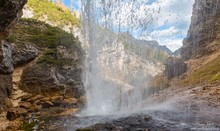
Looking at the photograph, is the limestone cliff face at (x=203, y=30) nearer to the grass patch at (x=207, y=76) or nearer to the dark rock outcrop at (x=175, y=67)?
the dark rock outcrop at (x=175, y=67)

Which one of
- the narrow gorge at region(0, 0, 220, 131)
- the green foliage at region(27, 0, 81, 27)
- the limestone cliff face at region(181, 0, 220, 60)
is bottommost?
the narrow gorge at region(0, 0, 220, 131)

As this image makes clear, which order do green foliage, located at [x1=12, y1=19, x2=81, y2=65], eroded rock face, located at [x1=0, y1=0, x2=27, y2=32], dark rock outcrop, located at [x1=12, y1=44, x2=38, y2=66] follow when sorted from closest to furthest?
eroded rock face, located at [x1=0, y1=0, x2=27, y2=32] < dark rock outcrop, located at [x1=12, y1=44, x2=38, y2=66] < green foliage, located at [x1=12, y1=19, x2=81, y2=65]

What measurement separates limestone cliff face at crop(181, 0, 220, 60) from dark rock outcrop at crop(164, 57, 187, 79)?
4981 mm

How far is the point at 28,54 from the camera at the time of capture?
28047 millimetres

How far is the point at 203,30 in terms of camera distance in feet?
178

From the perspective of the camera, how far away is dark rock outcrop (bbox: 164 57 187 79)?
5163cm

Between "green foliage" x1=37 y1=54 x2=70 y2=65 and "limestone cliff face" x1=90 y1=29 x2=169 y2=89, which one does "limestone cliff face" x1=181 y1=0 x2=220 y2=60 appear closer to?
"limestone cliff face" x1=90 y1=29 x2=169 y2=89

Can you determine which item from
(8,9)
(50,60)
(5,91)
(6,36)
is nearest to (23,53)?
(50,60)

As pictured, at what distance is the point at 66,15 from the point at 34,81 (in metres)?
71.6

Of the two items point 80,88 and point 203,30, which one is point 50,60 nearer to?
point 80,88

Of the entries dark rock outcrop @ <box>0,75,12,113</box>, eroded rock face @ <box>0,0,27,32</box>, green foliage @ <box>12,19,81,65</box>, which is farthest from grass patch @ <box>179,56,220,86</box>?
eroded rock face @ <box>0,0,27,32</box>

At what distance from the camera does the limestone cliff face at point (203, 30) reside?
5001 cm

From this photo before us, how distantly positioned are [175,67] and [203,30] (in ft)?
40.8

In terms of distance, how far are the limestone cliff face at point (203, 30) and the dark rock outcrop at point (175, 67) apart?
196 inches
